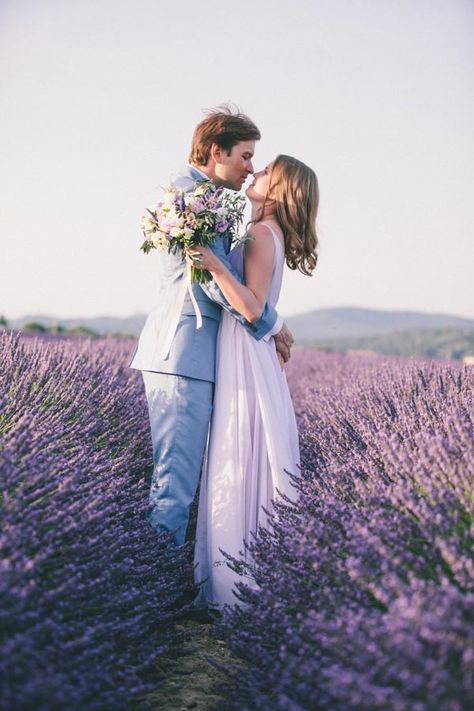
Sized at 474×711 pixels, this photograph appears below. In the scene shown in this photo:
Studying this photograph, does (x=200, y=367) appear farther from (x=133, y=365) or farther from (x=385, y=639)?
(x=385, y=639)

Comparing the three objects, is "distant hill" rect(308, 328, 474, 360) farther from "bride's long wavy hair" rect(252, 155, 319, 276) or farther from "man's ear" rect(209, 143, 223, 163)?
"man's ear" rect(209, 143, 223, 163)

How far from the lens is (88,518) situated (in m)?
1.90

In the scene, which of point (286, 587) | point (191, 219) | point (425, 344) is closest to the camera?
point (286, 587)

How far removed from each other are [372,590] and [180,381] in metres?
1.35

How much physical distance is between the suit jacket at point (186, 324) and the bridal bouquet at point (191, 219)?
0.28ft

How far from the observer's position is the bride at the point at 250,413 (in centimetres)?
274

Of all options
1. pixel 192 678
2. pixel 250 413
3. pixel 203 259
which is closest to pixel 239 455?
pixel 250 413

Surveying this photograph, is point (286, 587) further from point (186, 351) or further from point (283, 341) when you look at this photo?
point (283, 341)

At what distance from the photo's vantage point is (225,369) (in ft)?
9.30

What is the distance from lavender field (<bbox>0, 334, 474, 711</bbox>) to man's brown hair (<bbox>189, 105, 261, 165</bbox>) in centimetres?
125

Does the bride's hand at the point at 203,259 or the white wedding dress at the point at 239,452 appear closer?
the bride's hand at the point at 203,259

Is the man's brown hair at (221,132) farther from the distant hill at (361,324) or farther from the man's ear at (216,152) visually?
the distant hill at (361,324)

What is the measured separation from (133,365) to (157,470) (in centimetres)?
46

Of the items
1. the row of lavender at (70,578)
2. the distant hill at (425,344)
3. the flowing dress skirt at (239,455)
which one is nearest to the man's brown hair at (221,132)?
the flowing dress skirt at (239,455)
